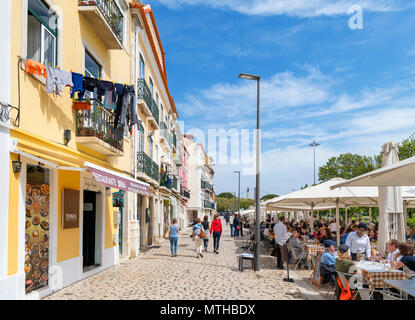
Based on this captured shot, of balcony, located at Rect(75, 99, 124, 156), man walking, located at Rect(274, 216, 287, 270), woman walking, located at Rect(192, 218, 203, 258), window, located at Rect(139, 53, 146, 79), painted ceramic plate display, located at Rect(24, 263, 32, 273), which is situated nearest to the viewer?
painted ceramic plate display, located at Rect(24, 263, 32, 273)

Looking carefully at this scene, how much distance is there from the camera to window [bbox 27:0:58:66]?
830cm

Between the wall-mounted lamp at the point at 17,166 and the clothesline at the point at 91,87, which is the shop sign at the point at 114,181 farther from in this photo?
the clothesline at the point at 91,87

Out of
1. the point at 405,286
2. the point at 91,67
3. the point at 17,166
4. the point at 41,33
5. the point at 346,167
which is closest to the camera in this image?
the point at 405,286

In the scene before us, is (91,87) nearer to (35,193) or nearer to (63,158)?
(63,158)

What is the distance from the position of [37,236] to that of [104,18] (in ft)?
20.5

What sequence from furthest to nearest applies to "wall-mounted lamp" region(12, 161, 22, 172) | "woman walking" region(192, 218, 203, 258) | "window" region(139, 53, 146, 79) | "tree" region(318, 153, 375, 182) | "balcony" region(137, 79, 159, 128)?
"tree" region(318, 153, 375, 182) → "window" region(139, 53, 146, 79) → "balcony" region(137, 79, 159, 128) → "woman walking" region(192, 218, 203, 258) → "wall-mounted lamp" region(12, 161, 22, 172)

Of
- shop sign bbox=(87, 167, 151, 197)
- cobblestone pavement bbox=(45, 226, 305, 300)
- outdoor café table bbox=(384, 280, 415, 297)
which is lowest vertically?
cobblestone pavement bbox=(45, 226, 305, 300)

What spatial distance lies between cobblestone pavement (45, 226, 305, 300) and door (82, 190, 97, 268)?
670 millimetres

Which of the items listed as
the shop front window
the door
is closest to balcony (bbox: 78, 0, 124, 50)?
the shop front window

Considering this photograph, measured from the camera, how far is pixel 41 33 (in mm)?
8641

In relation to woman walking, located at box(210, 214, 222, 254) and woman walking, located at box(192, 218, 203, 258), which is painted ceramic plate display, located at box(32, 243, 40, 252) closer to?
woman walking, located at box(192, 218, 203, 258)

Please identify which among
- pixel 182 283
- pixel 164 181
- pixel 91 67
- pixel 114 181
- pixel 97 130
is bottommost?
pixel 182 283

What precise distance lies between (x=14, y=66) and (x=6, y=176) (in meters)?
1.99

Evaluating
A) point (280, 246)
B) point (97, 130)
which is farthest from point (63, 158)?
point (280, 246)
